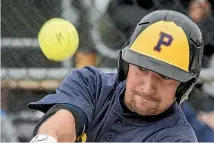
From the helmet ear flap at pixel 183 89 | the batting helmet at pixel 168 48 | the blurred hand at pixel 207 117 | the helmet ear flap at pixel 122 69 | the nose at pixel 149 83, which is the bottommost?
the blurred hand at pixel 207 117

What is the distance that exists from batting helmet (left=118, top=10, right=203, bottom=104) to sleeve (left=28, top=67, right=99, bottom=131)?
14cm

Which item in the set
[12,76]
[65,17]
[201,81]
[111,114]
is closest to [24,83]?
[12,76]

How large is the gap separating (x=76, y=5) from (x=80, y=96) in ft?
3.51

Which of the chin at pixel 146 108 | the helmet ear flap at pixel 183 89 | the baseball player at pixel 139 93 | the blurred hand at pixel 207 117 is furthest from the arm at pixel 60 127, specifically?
the blurred hand at pixel 207 117

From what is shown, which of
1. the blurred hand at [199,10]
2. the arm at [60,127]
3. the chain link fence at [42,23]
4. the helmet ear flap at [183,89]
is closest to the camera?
the arm at [60,127]

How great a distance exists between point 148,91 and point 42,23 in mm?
1282

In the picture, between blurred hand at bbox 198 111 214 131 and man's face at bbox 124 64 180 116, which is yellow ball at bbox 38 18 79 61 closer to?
blurred hand at bbox 198 111 214 131

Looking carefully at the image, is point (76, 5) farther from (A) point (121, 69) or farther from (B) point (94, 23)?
(A) point (121, 69)

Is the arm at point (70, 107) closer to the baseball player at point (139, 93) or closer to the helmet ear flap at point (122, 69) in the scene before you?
the baseball player at point (139, 93)

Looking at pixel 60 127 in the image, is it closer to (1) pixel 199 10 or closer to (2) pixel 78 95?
(2) pixel 78 95

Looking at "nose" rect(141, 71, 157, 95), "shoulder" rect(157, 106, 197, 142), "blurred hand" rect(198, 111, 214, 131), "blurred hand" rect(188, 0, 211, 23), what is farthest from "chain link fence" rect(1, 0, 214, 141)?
"nose" rect(141, 71, 157, 95)

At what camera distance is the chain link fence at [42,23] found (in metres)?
2.51

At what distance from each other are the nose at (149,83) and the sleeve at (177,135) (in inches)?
5.5

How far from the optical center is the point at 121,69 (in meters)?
1.60
